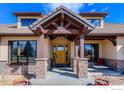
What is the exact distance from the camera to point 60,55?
17.2 metres

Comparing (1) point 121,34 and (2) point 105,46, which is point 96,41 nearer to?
(2) point 105,46

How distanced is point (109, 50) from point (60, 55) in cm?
523

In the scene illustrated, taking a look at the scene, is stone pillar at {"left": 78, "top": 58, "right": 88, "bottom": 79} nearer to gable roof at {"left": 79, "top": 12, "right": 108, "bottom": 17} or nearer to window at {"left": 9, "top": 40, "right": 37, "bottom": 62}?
window at {"left": 9, "top": 40, "right": 37, "bottom": 62}

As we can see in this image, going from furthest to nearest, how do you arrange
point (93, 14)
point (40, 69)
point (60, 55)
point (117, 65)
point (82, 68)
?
point (60, 55)
point (93, 14)
point (117, 65)
point (82, 68)
point (40, 69)

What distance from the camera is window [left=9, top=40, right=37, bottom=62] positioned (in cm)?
1441

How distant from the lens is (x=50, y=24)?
10578 millimetres

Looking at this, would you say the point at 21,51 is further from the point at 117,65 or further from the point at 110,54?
the point at 117,65

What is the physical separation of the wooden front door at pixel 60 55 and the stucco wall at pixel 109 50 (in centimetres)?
439

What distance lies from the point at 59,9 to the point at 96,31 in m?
6.05

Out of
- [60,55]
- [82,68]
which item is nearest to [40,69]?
[82,68]

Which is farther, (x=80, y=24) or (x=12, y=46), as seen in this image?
(x=12, y=46)
